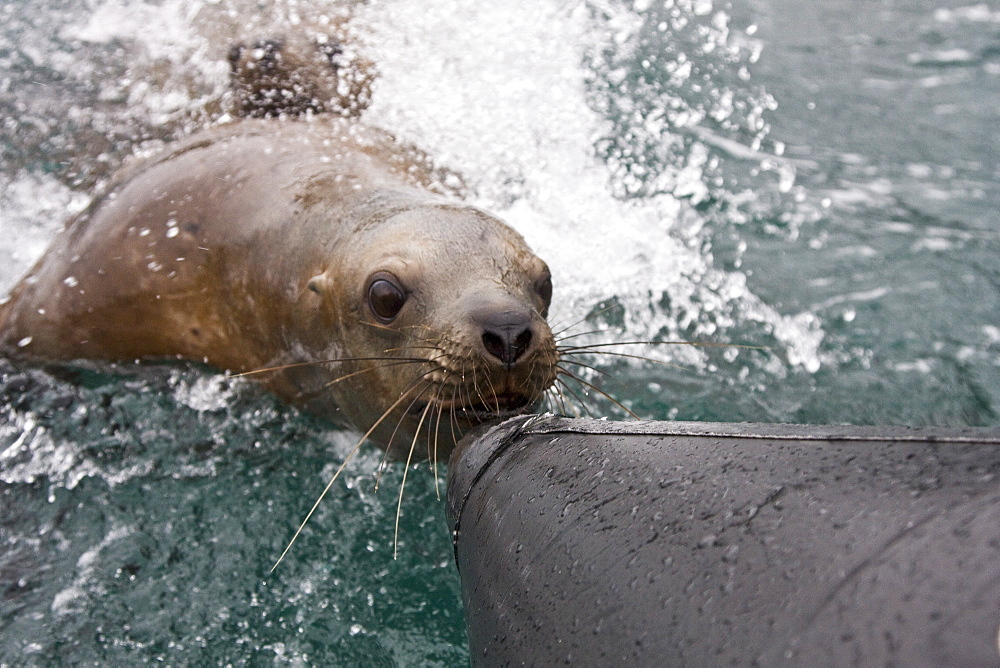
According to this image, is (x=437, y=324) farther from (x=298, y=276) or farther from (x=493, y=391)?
(x=298, y=276)

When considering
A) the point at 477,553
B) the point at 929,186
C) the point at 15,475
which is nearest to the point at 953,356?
the point at 929,186

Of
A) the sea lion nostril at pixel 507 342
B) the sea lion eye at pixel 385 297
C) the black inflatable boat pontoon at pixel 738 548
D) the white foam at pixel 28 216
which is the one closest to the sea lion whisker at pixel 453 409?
the sea lion nostril at pixel 507 342

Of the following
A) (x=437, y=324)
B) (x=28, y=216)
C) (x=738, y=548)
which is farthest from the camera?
(x=28, y=216)

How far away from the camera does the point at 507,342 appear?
2.18 meters

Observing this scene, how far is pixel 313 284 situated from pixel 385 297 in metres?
0.40

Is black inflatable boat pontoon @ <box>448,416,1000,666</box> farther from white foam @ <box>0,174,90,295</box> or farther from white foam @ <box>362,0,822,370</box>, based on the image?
white foam @ <box>0,174,90,295</box>

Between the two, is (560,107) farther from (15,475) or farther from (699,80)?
(15,475)

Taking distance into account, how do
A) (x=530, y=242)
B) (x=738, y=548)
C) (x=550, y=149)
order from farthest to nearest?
(x=550, y=149) → (x=530, y=242) → (x=738, y=548)

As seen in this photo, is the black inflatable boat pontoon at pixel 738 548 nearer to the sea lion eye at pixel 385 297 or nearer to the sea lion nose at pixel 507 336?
the sea lion nose at pixel 507 336

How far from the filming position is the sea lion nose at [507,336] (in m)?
2.19

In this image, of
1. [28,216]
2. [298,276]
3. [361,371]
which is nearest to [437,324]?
[361,371]

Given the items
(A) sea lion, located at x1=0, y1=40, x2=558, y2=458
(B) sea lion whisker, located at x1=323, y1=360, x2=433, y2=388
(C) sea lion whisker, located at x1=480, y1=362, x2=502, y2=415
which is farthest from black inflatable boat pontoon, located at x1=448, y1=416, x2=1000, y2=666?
(B) sea lion whisker, located at x1=323, y1=360, x2=433, y2=388

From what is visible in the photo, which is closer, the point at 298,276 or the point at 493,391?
the point at 493,391

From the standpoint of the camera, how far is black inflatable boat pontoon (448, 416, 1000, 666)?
0.87 m
